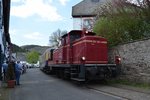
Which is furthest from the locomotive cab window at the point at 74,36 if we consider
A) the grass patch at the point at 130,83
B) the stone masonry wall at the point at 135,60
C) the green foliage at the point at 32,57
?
the green foliage at the point at 32,57

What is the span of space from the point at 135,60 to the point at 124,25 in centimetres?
570

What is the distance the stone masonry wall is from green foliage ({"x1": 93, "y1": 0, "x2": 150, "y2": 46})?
274cm

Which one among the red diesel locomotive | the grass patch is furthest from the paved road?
the grass patch

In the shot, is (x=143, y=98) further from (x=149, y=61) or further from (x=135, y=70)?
(x=135, y=70)

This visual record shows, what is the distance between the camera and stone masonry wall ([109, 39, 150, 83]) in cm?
2208

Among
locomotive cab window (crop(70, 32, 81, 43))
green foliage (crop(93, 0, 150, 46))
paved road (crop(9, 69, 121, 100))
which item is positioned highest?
green foliage (crop(93, 0, 150, 46))

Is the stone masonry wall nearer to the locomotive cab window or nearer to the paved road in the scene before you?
the locomotive cab window

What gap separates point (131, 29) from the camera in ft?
93.2

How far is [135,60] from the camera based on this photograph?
77.6 feet

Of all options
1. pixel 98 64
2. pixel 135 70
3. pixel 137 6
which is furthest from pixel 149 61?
pixel 137 6

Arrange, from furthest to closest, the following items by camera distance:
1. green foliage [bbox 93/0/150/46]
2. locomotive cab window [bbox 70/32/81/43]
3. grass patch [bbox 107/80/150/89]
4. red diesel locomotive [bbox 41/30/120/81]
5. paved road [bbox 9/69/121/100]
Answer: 1. green foliage [bbox 93/0/150/46]
2. locomotive cab window [bbox 70/32/81/43]
3. red diesel locomotive [bbox 41/30/120/81]
4. grass patch [bbox 107/80/150/89]
5. paved road [bbox 9/69/121/100]

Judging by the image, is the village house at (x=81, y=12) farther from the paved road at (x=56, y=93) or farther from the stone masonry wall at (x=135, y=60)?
the paved road at (x=56, y=93)

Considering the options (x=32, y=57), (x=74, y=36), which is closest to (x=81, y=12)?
(x=74, y=36)

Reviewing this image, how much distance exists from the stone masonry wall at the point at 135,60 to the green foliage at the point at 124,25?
2.74 meters
